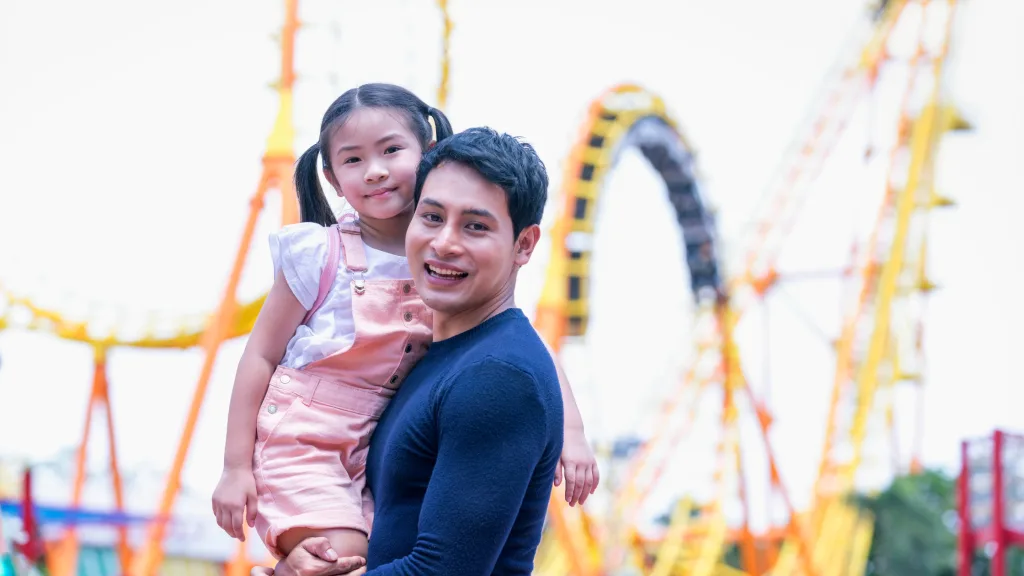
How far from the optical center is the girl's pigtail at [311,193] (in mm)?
1733

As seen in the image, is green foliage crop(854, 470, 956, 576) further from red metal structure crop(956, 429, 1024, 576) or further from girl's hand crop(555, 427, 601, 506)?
girl's hand crop(555, 427, 601, 506)

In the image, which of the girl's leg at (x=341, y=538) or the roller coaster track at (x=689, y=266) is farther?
the roller coaster track at (x=689, y=266)

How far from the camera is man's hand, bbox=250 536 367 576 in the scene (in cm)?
145

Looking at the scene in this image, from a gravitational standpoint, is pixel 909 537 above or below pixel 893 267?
below

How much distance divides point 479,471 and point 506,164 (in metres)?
0.34

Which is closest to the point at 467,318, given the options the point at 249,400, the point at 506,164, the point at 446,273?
the point at 446,273

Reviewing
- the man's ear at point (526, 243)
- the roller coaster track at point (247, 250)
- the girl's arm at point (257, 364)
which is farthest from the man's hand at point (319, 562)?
the roller coaster track at point (247, 250)

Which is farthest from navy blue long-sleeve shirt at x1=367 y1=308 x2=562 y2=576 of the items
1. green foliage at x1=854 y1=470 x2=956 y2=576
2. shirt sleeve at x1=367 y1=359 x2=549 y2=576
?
green foliage at x1=854 y1=470 x2=956 y2=576

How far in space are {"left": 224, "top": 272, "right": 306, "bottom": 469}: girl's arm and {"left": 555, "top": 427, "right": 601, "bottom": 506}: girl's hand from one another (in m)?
0.36

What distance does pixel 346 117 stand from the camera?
1.61 metres

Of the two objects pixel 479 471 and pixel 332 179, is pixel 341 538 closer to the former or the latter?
pixel 479 471

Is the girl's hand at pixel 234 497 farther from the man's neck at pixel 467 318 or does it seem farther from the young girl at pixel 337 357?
the man's neck at pixel 467 318

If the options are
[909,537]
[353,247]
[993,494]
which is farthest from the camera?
[909,537]

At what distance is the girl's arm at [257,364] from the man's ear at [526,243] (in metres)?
0.29
